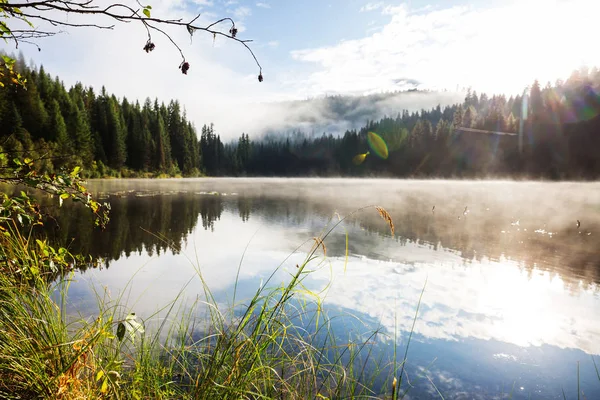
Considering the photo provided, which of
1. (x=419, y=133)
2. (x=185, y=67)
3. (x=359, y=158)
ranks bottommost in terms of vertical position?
(x=185, y=67)

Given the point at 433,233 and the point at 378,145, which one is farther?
the point at 378,145

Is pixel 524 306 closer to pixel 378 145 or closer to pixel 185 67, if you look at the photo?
pixel 185 67

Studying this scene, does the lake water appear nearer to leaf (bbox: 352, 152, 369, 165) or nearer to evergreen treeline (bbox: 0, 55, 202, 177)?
evergreen treeline (bbox: 0, 55, 202, 177)

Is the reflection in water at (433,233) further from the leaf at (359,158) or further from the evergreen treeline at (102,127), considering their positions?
the leaf at (359,158)

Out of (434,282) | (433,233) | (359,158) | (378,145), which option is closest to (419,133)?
(378,145)

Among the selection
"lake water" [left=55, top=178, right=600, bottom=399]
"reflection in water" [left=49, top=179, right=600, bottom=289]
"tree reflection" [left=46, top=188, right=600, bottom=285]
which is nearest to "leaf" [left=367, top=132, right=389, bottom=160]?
"reflection in water" [left=49, top=179, right=600, bottom=289]

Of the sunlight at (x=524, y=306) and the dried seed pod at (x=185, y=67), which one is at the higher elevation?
the dried seed pod at (x=185, y=67)

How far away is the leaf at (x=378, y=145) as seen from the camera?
352 feet

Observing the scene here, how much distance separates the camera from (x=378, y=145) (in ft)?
365

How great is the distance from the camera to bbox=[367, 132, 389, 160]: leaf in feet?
352

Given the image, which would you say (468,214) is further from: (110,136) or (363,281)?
(110,136)

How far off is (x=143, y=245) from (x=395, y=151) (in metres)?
100.0

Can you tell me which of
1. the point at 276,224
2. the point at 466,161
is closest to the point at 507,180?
the point at 466,161

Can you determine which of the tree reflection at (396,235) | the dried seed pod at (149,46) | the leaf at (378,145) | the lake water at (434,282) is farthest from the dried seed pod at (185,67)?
the leaf at (378,145)
